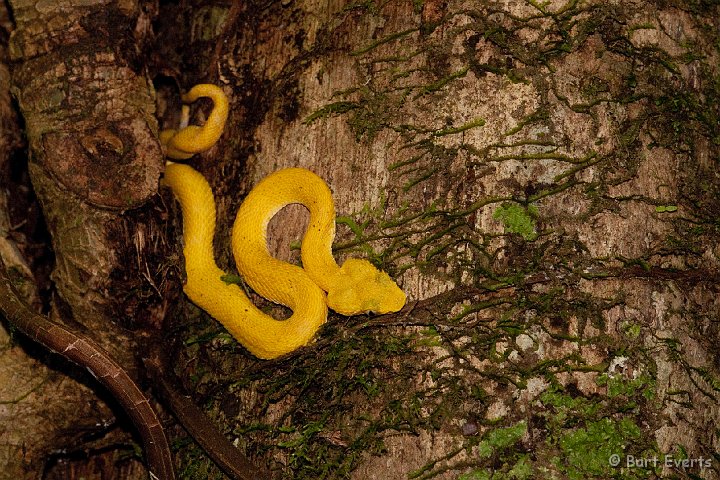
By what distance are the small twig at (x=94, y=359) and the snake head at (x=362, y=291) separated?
0.87 m

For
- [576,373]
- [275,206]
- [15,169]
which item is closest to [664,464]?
[576,373]

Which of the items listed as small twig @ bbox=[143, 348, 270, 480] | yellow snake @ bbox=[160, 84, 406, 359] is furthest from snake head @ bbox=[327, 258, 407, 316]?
small twig @ bbox=[143, 348, 270, 480]

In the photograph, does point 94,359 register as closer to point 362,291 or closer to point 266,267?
point 266,267

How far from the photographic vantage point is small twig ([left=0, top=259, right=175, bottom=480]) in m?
2.44

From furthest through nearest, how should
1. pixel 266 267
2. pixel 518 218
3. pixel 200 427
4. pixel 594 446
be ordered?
pixel 266 267 → pixel 200 427 → pixel 518 218 → pixel 594 446

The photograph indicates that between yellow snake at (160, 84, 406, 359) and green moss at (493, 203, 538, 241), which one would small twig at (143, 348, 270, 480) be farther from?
green moss at (493, 203, 538, 241)

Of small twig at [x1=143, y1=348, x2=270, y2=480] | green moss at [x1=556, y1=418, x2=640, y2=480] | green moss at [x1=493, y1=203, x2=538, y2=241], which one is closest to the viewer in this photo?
green moss at [x1=556, y1=418, x2=640, y2=480]

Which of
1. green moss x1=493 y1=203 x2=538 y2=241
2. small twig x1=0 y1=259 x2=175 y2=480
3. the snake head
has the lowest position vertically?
small twig x1=0 y1=259 x2=175 y2=480

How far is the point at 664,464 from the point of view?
87.6 inches

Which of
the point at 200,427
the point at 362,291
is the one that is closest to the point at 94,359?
the point at 200,427

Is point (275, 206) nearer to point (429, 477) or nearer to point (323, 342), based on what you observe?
point (323, 342)

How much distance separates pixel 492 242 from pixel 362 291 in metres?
0.54

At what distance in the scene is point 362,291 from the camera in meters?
2.47
